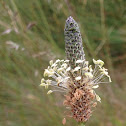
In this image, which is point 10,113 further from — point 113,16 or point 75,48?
point 75,48

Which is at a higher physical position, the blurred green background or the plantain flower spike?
the blurred green background

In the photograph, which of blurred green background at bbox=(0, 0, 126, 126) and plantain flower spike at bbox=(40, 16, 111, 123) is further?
blurred green background at bbox=(0, 0, 126, 126)

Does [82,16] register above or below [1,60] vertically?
above

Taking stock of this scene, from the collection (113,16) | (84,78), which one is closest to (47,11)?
(113,16)

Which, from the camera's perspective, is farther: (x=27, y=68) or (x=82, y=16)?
(x=82, y=16)

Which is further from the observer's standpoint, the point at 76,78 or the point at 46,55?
the point at 46,55

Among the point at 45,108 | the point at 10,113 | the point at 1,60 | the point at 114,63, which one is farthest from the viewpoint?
the point at 114,63

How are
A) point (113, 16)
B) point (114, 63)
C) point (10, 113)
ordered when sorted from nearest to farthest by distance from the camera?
point (10, 113)
point (113, 16)
point (114, 63)

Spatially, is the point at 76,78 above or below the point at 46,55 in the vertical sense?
below
